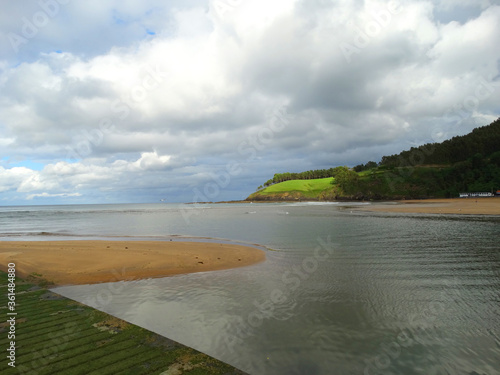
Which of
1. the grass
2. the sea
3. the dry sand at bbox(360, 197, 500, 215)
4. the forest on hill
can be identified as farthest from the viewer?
the forest on hill

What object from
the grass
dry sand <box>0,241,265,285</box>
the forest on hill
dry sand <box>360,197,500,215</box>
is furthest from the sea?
the forest on hill

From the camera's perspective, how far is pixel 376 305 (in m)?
11.0

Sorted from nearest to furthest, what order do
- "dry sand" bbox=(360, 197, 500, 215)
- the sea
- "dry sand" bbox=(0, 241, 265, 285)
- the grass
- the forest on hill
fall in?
the grass → the sea → "dry sand" bbox=(0, 241, 265, 285) → "dry sand" bbox=(360, 197, 500, 215) → the forest on hill

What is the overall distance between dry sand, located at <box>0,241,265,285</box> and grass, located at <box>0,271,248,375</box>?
7.29m

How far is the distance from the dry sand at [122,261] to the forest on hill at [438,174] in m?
147

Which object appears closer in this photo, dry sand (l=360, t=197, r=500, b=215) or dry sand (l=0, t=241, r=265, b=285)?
dry sand (l=0, t=241, r=265, b=285)

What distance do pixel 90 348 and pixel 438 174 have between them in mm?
177419

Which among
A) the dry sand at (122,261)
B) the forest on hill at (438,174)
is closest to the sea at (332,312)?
the dry sand at (122,261)

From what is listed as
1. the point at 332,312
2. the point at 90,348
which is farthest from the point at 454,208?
the point at 90,348

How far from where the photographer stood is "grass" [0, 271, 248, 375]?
5.77 m

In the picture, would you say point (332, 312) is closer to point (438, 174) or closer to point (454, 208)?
point (454, 208)

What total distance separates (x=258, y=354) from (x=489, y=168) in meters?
170

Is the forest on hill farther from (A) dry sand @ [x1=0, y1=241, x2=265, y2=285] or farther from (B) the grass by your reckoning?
(B) the grass

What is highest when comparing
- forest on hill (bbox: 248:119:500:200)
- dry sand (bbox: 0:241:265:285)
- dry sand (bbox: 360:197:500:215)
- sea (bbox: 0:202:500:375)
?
forest on hill (bbox: 248:119:500:200)
